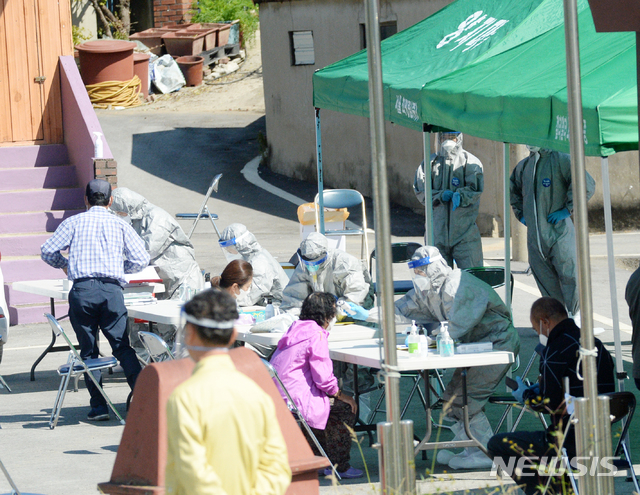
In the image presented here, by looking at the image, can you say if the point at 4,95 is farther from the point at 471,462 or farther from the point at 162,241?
the point at 471,462

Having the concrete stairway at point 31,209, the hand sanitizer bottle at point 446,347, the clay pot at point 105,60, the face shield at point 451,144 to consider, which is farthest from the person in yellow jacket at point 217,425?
the clay pot at point 105,60

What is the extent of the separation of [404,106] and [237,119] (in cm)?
1588

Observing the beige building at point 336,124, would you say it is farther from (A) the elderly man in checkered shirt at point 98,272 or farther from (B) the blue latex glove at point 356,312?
(A) the elderly man in checkered shirt at point 98,272

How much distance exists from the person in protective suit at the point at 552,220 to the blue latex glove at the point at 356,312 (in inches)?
91.5

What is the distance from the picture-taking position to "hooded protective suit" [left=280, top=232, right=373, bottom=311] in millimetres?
7129

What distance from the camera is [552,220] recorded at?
8336mm

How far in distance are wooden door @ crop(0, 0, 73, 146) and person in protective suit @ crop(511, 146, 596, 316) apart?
715cm

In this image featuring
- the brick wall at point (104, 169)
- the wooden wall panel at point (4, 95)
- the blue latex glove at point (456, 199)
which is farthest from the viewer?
the wooden wall panel at point (4, 95)

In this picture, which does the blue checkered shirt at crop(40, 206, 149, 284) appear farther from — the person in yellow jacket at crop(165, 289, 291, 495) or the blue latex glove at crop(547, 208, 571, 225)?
the person in yellow jacket at crop(165, 289, 291, 495)

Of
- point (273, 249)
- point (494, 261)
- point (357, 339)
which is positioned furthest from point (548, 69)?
point (273, 249)

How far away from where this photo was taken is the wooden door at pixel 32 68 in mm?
12469

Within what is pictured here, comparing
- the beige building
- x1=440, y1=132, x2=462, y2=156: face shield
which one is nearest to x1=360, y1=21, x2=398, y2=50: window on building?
the beige building

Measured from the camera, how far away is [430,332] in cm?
611

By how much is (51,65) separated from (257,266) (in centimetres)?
656
